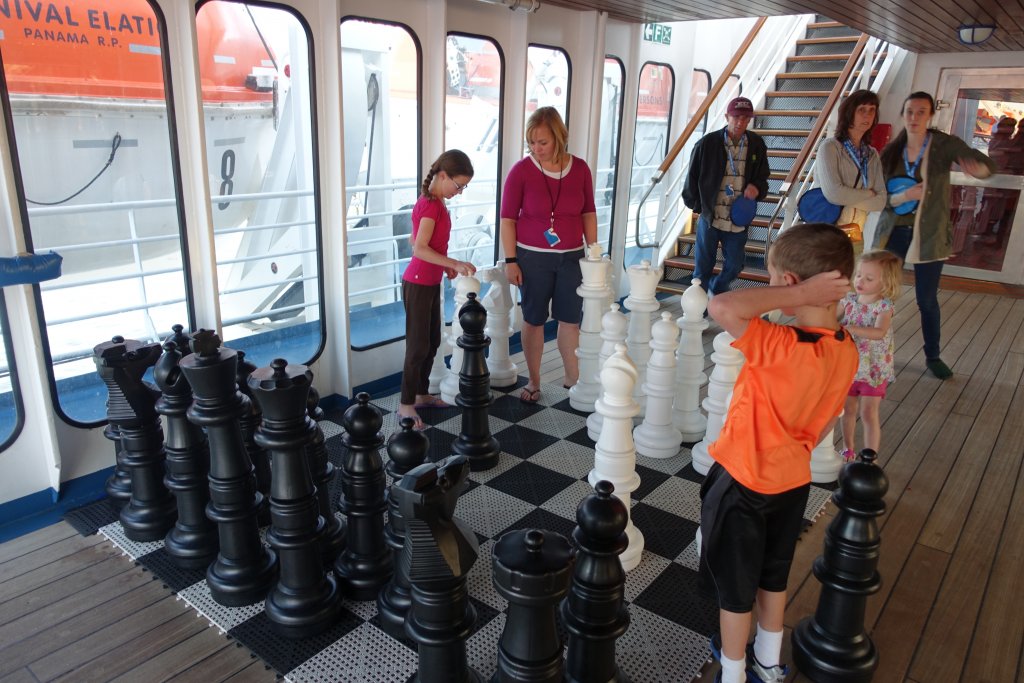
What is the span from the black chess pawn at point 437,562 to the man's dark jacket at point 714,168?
11.1 feet

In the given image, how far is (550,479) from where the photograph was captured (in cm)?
276

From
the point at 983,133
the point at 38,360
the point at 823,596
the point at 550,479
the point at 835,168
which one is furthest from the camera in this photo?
the point at 983,133

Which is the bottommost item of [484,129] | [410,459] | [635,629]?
[635,629]

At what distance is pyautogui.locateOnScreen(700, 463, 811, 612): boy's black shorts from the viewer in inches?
62.2

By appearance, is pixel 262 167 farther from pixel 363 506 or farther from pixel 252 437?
pixel 363 506

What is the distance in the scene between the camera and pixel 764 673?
1.74m

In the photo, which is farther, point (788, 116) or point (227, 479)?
point (788, 116)

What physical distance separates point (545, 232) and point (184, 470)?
1.91 meters

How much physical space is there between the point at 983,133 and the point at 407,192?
18.7 ft

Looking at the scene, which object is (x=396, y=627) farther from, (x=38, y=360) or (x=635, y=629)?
(x=38, y=360)

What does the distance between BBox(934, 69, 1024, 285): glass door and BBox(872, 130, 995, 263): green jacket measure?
3.38 m

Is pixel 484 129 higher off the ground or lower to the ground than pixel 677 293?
higher

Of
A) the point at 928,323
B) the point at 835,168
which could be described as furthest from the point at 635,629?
the point at 928,323

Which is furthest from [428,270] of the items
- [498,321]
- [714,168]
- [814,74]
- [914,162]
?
[814,74]
